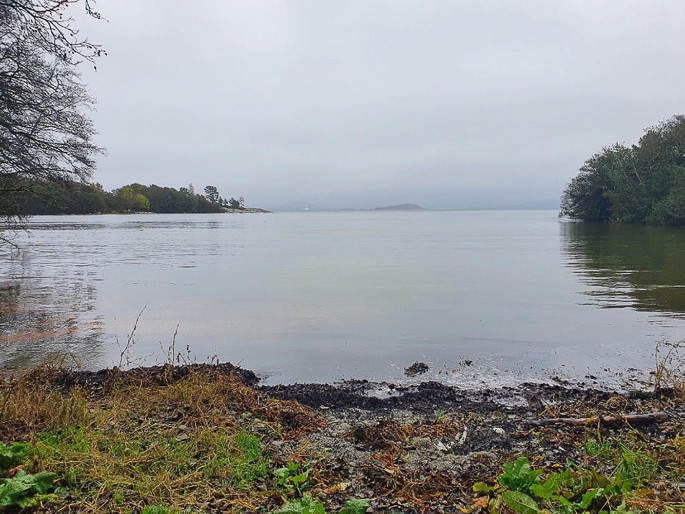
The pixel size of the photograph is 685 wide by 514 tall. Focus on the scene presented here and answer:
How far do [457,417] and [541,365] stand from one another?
3582 mm

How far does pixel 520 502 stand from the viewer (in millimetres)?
3572

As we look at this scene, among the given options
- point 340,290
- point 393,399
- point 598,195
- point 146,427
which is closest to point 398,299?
point 340,290

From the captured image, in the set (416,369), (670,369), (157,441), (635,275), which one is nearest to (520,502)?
(157,441)

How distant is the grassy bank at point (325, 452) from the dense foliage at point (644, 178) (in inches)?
2406

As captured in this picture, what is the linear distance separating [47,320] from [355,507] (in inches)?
477

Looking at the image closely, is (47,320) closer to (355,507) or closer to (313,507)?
(313,507)

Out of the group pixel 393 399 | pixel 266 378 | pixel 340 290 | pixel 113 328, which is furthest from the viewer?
pixel 340 290

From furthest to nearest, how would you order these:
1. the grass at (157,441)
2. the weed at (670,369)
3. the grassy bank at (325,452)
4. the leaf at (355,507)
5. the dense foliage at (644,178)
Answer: the dense foliage at (644,178) < the weed at (670,369) < the grass at (157,441) < the grassy bank at (325,452) < the leaf at (355,507)

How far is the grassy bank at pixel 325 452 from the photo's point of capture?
3.89 meters

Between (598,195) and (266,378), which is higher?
(598,195)

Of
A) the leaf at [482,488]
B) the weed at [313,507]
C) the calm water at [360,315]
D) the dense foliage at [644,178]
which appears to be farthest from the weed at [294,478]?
the dense foliage at [644,178]

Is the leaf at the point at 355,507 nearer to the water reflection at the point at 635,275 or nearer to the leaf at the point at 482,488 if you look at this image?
the leaf at the point at 482,488

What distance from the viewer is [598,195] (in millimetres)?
80062

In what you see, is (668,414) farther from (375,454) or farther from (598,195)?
(598,195)
